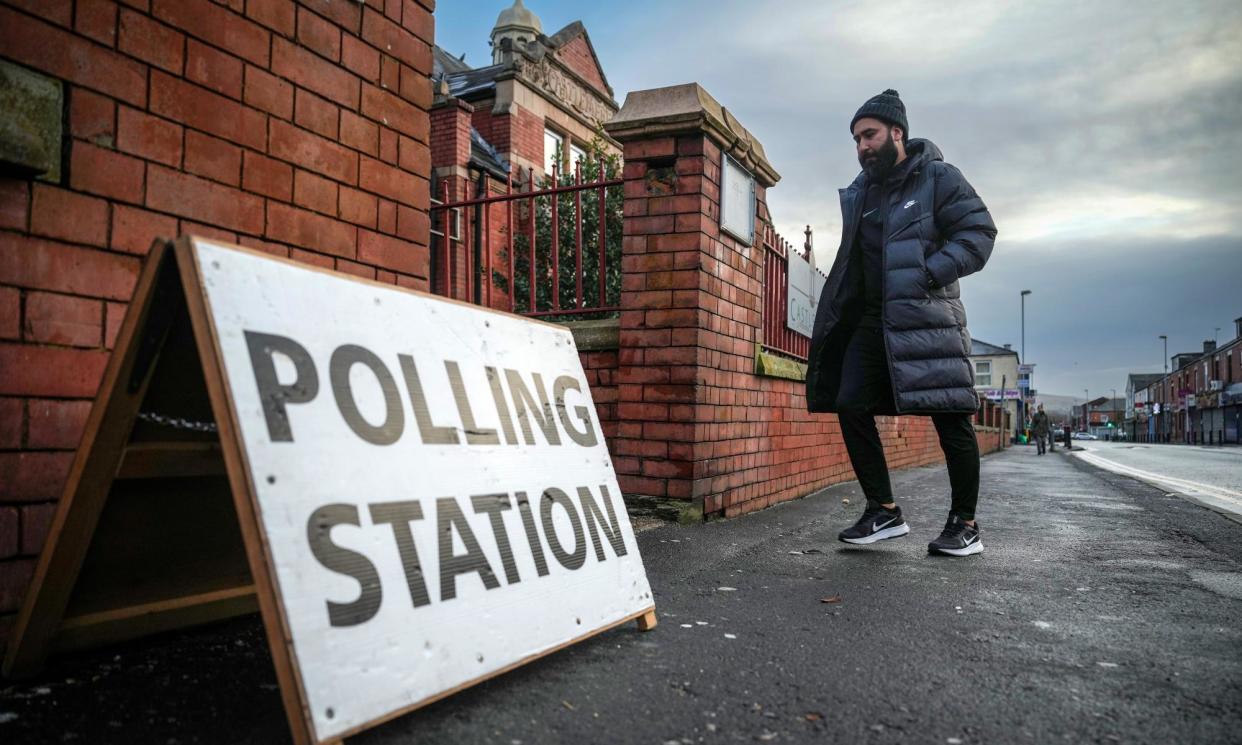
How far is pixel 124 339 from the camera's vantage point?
1.52m

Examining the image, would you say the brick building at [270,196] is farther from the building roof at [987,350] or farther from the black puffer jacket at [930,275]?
the building roof at [987,350]

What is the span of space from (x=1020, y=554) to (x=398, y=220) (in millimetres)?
3159

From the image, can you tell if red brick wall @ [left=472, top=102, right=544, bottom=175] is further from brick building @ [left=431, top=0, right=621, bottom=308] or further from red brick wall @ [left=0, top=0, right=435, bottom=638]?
red brick wall @ [left=0, top=0, right=435, bottom=638]

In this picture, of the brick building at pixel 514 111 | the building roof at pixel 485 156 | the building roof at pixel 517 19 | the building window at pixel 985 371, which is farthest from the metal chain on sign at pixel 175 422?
the building window at pixel 985 371

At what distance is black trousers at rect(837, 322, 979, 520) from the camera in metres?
3.48

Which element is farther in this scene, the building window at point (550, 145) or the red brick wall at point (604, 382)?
the building window at point (550, 145)

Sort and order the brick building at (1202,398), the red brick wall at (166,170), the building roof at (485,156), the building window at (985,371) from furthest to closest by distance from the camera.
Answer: the building window at (985,371)
the brick building at (1202,398)
the building roof at (485,156)
the red brick wall at (166,170)

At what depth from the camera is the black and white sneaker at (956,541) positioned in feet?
11.5

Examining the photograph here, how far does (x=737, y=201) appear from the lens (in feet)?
15.4

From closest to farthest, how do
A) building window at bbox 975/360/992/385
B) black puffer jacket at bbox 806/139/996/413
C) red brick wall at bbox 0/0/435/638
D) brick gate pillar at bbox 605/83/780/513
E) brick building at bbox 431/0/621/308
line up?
red brick wall at bbox 0/0/435/638
black puffer jacket at bbox 806/139/996/413
brick gate pillar at bbox 605/83/780/513
brick building at bbox 431/0/621/308
building window at bbox 975/360/992/385

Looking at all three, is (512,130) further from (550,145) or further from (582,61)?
(582,61)

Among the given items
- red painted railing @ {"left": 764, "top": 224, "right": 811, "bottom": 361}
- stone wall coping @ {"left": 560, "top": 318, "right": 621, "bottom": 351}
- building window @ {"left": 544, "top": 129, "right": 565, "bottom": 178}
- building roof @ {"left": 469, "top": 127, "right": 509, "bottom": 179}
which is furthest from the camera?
building window @ {"left": 544, "top": 129, "right": 565, "bottom": 178}

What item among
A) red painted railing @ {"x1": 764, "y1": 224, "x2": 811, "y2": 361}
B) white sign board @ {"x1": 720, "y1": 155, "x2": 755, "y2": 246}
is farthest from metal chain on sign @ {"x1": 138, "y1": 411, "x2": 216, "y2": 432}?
red painted railing @ {"x1": 764, "y1": 224, "x2": 811, "y2": 361}

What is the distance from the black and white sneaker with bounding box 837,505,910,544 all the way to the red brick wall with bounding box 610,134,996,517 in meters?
0.83
